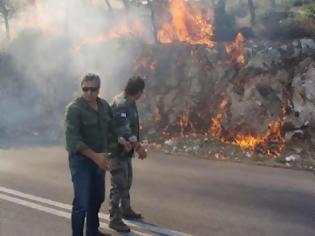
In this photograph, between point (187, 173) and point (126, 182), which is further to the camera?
point (187, 173)

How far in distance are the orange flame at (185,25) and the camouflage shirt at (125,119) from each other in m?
12.7

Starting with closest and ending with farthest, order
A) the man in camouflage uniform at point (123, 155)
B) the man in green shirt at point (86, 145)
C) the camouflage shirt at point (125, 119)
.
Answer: the man in green shirt at point (86, 145) < the camouflage shirt at point (125, 119) < the man in camouflage uniform at point (123, 155)

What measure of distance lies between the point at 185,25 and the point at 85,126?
15.6m

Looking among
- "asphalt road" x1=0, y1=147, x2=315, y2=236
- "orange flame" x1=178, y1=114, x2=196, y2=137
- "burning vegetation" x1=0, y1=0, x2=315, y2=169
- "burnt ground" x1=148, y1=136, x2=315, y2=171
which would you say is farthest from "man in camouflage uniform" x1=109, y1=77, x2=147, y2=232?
"orange flame" x1=178, y1=114, x2=196, y2=137

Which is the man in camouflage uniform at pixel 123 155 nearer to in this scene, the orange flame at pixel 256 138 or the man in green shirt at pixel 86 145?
the man in green shirt at pixel 86 145

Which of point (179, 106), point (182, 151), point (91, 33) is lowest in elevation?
point (182, 151)

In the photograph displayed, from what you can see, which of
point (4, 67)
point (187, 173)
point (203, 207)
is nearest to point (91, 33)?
point (4, 67)

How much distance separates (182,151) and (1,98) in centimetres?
1301

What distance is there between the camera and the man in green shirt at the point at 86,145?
501 centimetres

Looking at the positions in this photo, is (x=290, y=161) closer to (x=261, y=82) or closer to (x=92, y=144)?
(x=261, y=82)

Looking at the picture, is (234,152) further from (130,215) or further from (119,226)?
(119,226)

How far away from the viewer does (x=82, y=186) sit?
506 cm

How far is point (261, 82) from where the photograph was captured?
1350 cm

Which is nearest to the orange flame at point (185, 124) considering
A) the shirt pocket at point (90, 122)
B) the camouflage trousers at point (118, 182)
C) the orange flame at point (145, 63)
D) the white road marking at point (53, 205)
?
the orange flame at point (145, 63)
